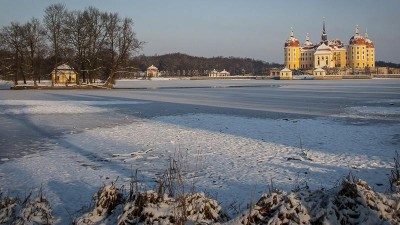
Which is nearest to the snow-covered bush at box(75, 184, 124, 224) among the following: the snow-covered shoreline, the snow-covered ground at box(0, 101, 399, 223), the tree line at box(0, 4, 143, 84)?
the snow-covered shoreline

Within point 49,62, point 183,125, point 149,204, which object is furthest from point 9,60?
point 149,204

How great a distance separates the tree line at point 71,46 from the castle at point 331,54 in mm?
93085

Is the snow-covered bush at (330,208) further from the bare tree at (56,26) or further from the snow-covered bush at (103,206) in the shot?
the bare tree at (56,26)

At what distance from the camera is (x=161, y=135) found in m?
12.9

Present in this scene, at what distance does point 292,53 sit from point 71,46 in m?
104

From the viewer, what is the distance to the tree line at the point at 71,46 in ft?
185

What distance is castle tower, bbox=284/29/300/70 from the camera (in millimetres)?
145125

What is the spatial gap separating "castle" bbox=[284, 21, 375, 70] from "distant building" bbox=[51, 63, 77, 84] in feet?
312

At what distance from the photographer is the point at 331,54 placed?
137000 millimetres

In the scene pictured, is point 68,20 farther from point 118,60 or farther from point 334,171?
point 334,171

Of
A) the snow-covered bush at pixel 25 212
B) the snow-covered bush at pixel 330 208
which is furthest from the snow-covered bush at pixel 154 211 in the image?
the snow-covered bush at pixel 25 212

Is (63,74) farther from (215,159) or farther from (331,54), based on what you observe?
(331,54)

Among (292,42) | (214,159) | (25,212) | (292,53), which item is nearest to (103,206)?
(25,212)

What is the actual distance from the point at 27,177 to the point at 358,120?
43.7 feet
